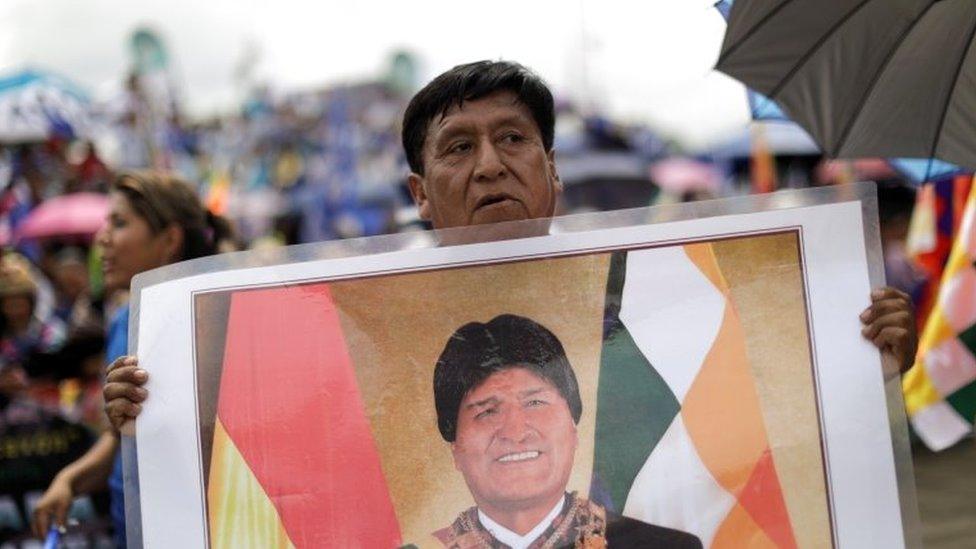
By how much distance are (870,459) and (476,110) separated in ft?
2.67

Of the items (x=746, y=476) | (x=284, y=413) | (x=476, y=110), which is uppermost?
(x=476, y=110)

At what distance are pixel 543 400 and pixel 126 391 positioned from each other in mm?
592

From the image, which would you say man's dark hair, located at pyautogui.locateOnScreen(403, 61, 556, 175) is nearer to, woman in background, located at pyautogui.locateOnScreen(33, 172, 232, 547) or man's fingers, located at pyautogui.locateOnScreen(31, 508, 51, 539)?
woman in background, located at pyautogui.locateOnScreen(33, 172, 232, 547)

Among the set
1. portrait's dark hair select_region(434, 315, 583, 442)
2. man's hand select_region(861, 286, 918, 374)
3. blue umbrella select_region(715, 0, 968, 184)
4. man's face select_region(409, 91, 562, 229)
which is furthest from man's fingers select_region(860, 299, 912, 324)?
blue umbrella select_region(715, 0, 968, 184)

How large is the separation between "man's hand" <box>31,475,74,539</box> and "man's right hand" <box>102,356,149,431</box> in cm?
119

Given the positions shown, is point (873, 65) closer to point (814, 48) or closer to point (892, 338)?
point (814, 48)

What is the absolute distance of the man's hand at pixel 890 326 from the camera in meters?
1.64

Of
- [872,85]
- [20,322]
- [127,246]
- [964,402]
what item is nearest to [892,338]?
[872,85]

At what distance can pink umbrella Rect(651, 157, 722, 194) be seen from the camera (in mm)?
18875

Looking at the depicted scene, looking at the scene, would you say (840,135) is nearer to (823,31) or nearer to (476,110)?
(823,31)

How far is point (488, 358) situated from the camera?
5.70 ft

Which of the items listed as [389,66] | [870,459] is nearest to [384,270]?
[870,459]

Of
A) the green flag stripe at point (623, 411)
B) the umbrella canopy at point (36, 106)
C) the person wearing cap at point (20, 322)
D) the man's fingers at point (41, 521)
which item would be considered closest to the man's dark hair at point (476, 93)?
the green flag stripe at point (623, 411)

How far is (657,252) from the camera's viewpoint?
1.74 m
